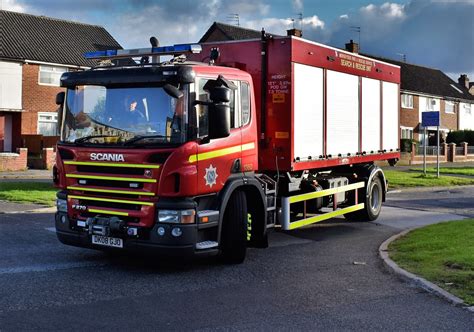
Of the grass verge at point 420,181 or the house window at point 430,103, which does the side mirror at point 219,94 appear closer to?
the grass verge at point 420,181

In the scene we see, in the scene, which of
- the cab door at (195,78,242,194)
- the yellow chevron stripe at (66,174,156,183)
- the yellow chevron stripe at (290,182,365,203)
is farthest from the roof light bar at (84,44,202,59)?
the yellow chevron stripe at (290,182,365,203)

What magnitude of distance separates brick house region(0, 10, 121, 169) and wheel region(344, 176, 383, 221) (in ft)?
66.0

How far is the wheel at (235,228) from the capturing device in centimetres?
807

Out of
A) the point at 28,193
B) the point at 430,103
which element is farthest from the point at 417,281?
the point at 430,103

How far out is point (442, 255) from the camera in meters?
8.64

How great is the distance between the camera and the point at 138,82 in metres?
7.57

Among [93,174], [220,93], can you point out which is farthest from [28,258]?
[220,93]

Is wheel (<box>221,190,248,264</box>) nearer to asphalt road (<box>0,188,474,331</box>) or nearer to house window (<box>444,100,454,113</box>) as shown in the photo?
asphalt road (<box>0,188,474,331</box>)

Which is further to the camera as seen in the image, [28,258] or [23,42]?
[23,42]

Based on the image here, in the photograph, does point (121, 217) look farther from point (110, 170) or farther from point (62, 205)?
point (62, 205)

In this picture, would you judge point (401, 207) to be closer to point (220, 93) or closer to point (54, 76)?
→ point (220, 93)

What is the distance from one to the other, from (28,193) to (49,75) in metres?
18.5

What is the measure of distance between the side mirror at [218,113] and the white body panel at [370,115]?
595 centimetres

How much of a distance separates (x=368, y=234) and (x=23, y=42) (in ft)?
90.4
